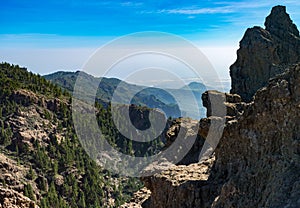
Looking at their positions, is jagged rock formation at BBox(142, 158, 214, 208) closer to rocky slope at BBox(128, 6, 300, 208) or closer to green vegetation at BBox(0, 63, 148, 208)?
rocky slope at BBox(128, 6, 300, 208)

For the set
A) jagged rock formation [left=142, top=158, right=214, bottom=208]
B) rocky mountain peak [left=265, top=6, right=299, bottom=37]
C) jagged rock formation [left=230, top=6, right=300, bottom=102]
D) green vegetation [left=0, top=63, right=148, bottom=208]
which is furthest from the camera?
green vegetation [left=0, top=63, right=148, bottom=208]

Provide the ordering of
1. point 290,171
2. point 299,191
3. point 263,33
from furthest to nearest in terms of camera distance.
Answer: point 263,33, point 290,171, point 299,191

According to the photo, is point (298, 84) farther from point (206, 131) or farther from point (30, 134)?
point (30, 134)

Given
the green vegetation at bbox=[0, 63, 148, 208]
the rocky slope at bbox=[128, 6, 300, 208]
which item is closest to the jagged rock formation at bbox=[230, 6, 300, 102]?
the rocky slope at bbox=[128, 6, 300, 208]

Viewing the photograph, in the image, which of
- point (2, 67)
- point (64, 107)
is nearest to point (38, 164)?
point (64, 107)

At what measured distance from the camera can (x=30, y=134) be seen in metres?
136

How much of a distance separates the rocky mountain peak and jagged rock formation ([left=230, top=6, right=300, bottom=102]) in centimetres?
35

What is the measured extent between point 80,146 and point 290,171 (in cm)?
13993

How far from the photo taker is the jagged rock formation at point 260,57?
181ft

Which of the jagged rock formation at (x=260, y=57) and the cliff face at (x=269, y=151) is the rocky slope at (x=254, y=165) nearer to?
the cliff face at (x=269, y=151)

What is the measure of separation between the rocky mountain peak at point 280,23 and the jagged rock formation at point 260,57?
355 millimetres

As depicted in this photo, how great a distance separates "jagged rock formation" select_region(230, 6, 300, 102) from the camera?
5531 centimetres

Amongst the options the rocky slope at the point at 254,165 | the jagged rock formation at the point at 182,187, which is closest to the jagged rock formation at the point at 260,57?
the rocky slope at the point at 254,165

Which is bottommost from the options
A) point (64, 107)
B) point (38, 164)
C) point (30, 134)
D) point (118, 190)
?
point (118, 190)
